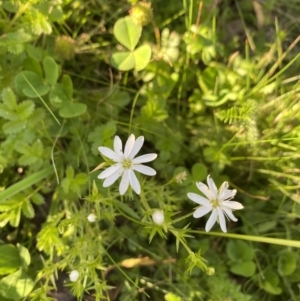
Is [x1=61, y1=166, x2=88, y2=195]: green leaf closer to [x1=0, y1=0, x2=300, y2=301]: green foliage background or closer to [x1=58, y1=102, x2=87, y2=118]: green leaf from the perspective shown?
[x1=0, y1=0, x2=300, y2=301]: green foliage background

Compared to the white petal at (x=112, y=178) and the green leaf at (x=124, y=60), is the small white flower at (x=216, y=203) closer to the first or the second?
the white petal at (x=112, y=178)

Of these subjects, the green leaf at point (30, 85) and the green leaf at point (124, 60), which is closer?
the green leaf at point (30, 85)

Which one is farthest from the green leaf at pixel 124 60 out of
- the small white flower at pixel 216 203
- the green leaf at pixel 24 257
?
the green leaf at pixel 24 257

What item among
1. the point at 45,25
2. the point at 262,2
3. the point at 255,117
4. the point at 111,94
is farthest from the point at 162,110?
the point at 262,2

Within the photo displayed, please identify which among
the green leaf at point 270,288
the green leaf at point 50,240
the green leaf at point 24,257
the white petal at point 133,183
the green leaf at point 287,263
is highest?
the white petal at point 133,183

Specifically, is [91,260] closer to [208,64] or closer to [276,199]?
[276,199]

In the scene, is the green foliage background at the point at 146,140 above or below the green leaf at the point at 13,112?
below

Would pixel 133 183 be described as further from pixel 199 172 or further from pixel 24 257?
pixel 24 257
